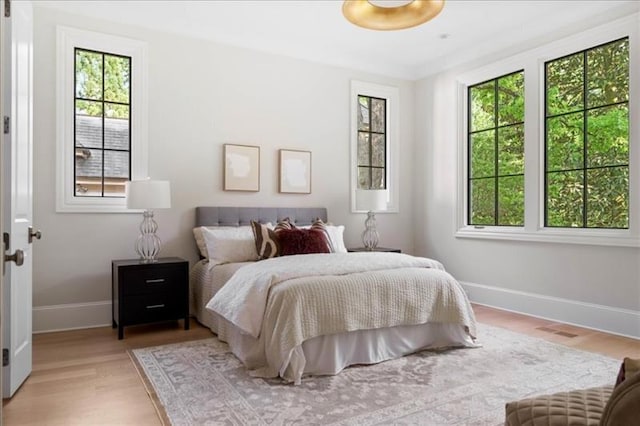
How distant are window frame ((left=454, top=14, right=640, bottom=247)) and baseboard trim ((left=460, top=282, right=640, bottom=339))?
578mm

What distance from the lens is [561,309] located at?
4.33 m

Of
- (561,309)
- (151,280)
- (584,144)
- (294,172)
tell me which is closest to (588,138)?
(584,144)

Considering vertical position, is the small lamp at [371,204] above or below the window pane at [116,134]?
below

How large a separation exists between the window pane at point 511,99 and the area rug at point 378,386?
2.52 meters

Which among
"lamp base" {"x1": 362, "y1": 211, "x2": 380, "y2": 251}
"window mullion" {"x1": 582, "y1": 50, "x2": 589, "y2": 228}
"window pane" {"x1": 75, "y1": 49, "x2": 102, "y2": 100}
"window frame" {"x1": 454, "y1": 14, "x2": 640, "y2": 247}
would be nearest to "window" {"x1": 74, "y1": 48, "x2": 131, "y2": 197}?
"window pane" {"x1": 75, "y1": 49, "x2": 102, "y2": 100}

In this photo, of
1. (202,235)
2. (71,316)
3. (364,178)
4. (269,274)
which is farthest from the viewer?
(364,178)

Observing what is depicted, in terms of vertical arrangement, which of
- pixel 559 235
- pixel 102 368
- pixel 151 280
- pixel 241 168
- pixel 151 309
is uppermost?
pixel 241 168

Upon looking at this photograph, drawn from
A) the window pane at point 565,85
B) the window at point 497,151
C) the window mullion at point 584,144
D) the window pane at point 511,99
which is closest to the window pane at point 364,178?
the window at point 497,151

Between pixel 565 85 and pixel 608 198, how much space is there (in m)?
1.19

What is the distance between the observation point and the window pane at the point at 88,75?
4136mm

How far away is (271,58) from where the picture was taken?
5.07m

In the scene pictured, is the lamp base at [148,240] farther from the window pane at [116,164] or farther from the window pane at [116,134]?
the window pane at [116,134]

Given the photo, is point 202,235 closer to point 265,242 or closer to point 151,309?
point 265,242

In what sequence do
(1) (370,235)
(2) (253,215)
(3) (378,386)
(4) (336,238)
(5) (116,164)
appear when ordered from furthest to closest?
(1) (370,235), (2) (253,215), (4) (336,238), (5) (116,164), (3) (378,386)
